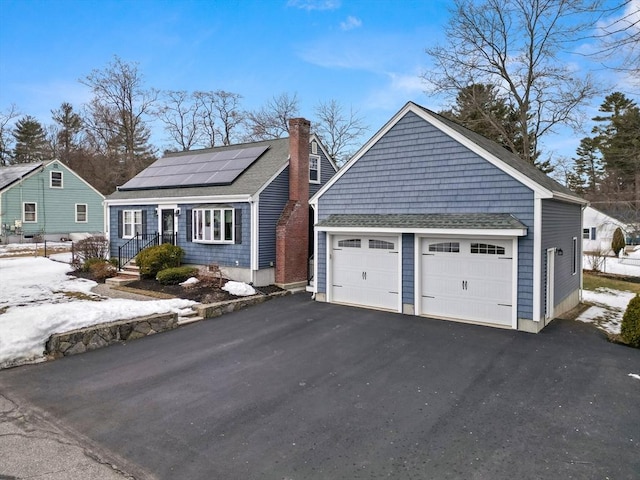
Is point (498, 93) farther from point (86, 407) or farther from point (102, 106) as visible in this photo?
point (102, 106)

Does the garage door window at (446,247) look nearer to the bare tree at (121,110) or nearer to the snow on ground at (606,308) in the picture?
the snow on ground at (606,308)

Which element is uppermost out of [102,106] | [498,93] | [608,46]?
[102,106]

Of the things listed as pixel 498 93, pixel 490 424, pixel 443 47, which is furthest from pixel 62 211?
pixel 490 424

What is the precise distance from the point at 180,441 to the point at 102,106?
39.3 m

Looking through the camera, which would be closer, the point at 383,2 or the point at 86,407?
the point at 86,407

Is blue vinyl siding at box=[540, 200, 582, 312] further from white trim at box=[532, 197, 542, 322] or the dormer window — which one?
the dormer window

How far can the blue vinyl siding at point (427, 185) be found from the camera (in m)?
9.95

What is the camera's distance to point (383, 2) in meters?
15.9

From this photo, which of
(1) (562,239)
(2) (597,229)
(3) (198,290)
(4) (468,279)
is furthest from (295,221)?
(2) (597,229)

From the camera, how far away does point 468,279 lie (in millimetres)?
10680

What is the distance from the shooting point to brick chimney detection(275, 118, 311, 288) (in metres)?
15.2

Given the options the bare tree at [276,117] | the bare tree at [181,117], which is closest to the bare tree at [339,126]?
the bare tree at [276,117]

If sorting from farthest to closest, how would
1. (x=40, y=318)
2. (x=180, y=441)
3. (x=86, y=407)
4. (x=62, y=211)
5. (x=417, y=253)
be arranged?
(x=62, y=211), (x=417, y=253), (x=40, y=318), (x=86, y=407), (x=180, y=441)

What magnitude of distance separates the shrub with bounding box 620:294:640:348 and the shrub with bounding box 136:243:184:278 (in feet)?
47.5
